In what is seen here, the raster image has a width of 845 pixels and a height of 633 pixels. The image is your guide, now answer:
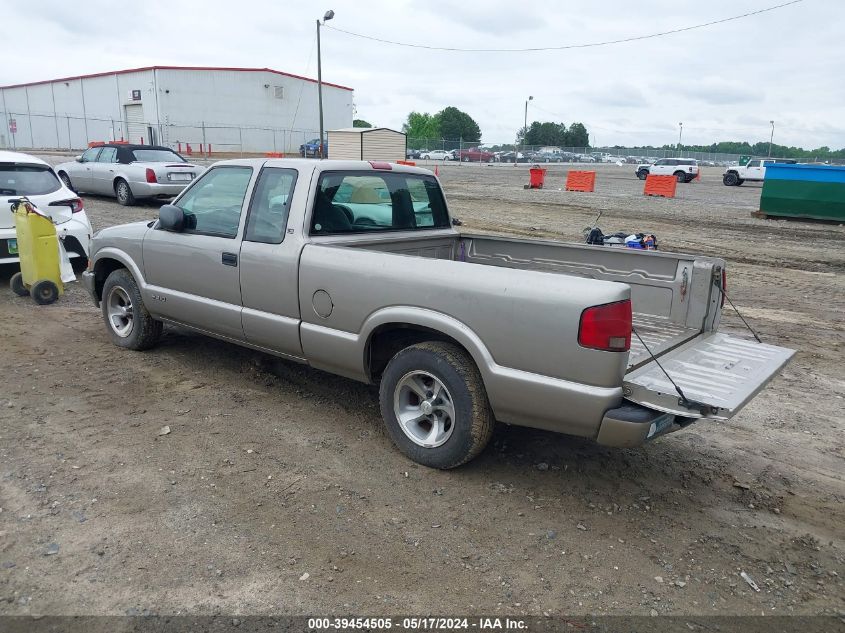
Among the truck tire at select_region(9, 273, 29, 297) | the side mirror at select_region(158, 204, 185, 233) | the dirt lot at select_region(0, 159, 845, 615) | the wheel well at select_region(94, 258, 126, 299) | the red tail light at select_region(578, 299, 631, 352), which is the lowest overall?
the dirt lot at select_region(0, 159, 845, 615)

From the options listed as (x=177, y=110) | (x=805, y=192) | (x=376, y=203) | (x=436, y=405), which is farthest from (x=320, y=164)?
(x=177, y=110)

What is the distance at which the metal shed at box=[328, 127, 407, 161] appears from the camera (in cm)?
3083

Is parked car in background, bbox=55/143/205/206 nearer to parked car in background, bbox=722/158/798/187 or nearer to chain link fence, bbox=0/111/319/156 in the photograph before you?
parked car in background, bbox=722/158/798/187

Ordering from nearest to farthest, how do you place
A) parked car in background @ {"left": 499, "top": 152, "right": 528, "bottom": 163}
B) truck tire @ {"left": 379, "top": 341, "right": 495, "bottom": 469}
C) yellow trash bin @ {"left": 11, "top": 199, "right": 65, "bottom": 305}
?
truck tire @ {"left": 379, "top": 341, "right": 495, "bottom": 469} < yellow trash bin @ {"left": 11, "top": 199, "right": 65, "bottom": 305} < parked car in background @ {"left": 499, "top": 152, "right": 528, "bottom": 163}

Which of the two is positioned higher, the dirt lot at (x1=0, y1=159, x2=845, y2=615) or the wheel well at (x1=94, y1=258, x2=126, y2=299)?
the wheel well at (x1=94, y1=258, x2=126, y2=299)

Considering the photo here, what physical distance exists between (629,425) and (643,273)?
1818 millimetres

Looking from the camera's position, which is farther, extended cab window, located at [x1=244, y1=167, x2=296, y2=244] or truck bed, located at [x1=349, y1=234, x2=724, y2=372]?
extended cab window, located at [x1=244, y1=167, x2=296, y2=244]

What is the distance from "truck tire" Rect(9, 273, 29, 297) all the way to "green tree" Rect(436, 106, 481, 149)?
374ft

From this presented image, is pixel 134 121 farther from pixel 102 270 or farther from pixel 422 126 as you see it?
pixel 422 126

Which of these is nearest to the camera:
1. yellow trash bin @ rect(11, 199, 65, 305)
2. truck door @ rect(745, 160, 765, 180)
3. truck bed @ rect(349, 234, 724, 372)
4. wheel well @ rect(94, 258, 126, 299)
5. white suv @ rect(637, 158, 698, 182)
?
truck bed @ rect(349, 234, 724, 372)

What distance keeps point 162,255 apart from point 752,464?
467 cm

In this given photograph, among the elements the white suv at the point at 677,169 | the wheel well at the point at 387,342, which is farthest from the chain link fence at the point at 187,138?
the wheel well at the point at 387,342

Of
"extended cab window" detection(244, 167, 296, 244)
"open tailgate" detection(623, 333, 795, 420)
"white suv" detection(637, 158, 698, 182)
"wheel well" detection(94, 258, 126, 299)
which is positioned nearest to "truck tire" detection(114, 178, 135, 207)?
"wheel well" detection(94, 258, 126, 299)

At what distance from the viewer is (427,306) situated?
12.5ft
